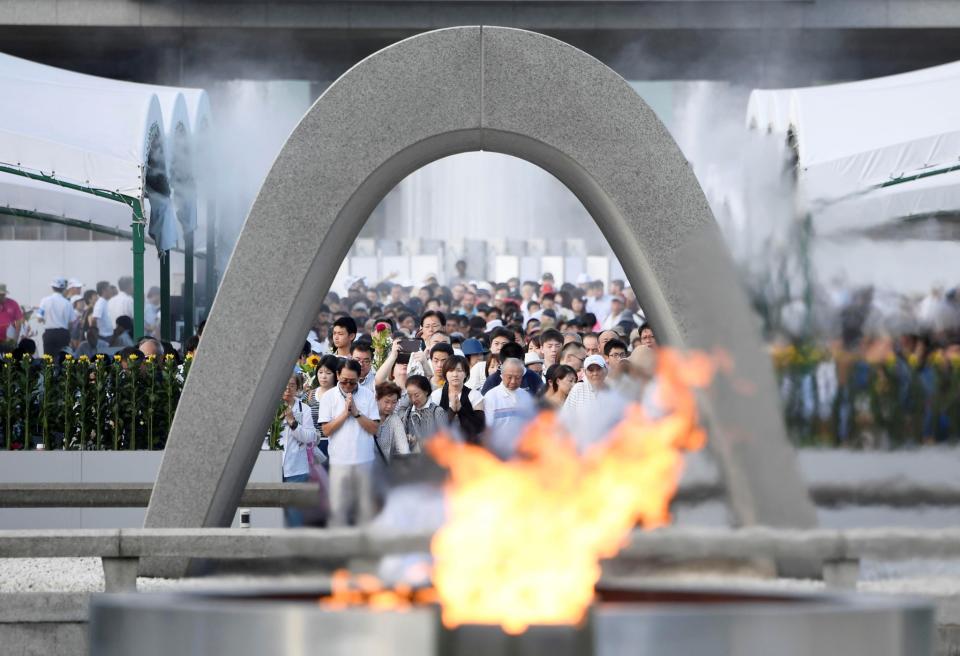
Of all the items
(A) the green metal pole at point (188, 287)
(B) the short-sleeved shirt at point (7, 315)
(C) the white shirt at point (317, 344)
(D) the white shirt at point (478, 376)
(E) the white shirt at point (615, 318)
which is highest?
(A) the green metal pole at point (188, 287)

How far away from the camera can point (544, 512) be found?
3.92m

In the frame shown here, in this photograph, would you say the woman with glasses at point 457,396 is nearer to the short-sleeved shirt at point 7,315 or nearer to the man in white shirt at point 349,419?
the man in white shirt at point 349,419

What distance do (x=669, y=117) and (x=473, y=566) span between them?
85.9 feet

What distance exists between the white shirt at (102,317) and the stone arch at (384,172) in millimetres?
11098

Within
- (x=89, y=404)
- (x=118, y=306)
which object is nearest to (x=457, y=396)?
(x=89, y=404)

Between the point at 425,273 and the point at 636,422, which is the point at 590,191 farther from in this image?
the point at 425,273

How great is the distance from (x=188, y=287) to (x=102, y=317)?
422cm

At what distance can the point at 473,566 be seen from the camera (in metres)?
3.74

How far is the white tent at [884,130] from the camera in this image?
503 inches

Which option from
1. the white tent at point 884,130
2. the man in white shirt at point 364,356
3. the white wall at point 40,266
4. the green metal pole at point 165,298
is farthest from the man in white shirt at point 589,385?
the white wall at point 40,266

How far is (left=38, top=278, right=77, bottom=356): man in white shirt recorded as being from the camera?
1847 cm

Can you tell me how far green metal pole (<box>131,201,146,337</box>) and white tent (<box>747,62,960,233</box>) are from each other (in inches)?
280

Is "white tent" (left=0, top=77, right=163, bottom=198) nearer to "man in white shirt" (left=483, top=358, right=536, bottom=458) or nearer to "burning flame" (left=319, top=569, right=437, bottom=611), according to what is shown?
"man in white shirt" (left=483, top=358, right=536, bottom=458)

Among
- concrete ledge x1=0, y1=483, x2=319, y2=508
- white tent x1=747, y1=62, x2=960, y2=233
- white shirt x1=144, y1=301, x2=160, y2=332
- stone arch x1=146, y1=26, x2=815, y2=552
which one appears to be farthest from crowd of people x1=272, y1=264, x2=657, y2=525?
white shirt x1=144, y1=301, x2=160, y2=332
